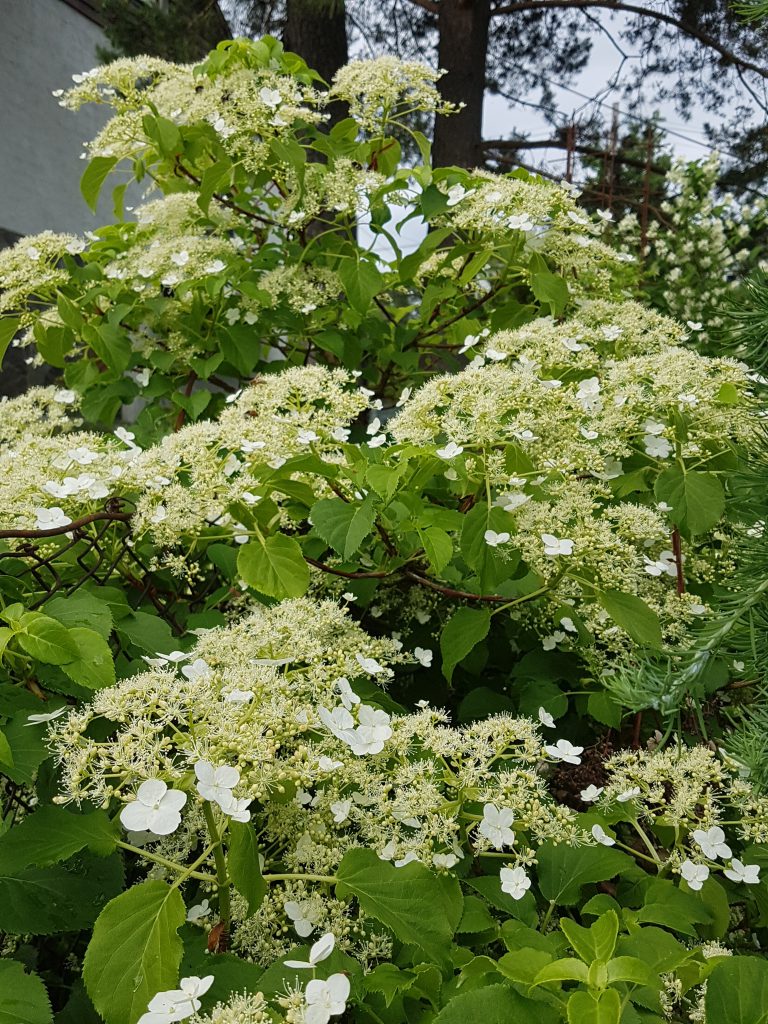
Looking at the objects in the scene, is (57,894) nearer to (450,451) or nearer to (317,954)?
(317,954)

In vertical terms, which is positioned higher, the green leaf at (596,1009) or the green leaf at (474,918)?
the green leaf at (596,1009)

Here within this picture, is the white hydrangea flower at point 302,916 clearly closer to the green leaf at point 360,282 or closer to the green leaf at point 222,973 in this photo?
the green leaf at point 222,973

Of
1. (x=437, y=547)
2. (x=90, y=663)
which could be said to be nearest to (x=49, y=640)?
(x=90, y=663)

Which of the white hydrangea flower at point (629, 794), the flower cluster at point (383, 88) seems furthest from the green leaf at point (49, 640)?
the flower cluster at point (383, 88)

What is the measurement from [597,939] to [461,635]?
0.59 meters

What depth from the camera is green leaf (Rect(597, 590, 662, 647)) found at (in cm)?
122

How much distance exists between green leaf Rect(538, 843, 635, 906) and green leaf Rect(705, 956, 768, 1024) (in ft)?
0.89

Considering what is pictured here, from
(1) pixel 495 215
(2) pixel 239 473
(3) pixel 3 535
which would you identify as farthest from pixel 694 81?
(3) pixel 3 535

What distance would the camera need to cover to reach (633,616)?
1232 mm

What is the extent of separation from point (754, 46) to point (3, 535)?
6.83 metres

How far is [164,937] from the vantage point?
2.50 ft

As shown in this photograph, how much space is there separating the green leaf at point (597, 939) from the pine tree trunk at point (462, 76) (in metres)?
4.74

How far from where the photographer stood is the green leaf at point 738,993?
2.38 ft

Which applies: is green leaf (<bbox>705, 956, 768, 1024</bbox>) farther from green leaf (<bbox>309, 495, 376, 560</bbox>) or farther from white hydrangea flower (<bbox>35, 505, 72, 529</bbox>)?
white hydrangea flower (<bbox>35, 505, 72, 529</bbox>)
